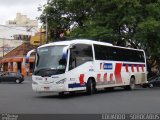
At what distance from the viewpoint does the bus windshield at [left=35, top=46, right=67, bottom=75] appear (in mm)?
24188

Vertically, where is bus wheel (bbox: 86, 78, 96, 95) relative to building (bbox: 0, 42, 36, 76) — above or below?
below

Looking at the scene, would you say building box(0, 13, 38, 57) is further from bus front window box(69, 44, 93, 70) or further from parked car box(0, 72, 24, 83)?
bus front window box(69, 44, 93, 70)

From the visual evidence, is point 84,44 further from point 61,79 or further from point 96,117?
point 96,117

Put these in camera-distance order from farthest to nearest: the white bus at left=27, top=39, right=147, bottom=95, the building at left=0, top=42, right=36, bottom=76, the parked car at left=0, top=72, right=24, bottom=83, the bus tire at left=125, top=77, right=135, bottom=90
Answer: the building at left=0, top=42, right=36, bottom=76
the parked car at left=0, top=72, right=24, bottom=83
the bus tire at left=125, top=77, right=135, bottom=90
the white bus at left=27, top=39, right=147, bottom=95

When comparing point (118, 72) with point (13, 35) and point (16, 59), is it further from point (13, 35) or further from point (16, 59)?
point (13, 35)

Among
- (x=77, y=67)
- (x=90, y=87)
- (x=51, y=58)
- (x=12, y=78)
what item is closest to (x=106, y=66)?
(x=90, y=87)

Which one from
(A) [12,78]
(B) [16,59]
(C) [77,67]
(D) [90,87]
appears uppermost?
(B) [16,59]

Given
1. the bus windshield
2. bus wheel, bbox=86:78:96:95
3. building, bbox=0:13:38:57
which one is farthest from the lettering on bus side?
building, bbox=0:13:38:57

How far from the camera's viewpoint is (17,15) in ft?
450

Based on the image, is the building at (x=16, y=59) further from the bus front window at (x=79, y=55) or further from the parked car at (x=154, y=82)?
the bus front window at (x=79, y=55)

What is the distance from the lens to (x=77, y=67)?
82.5 ft

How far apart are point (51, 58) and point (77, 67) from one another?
163 cm

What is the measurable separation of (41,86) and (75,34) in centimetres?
1959

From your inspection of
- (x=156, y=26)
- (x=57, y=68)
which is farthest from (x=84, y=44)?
(x=156, y=26)
